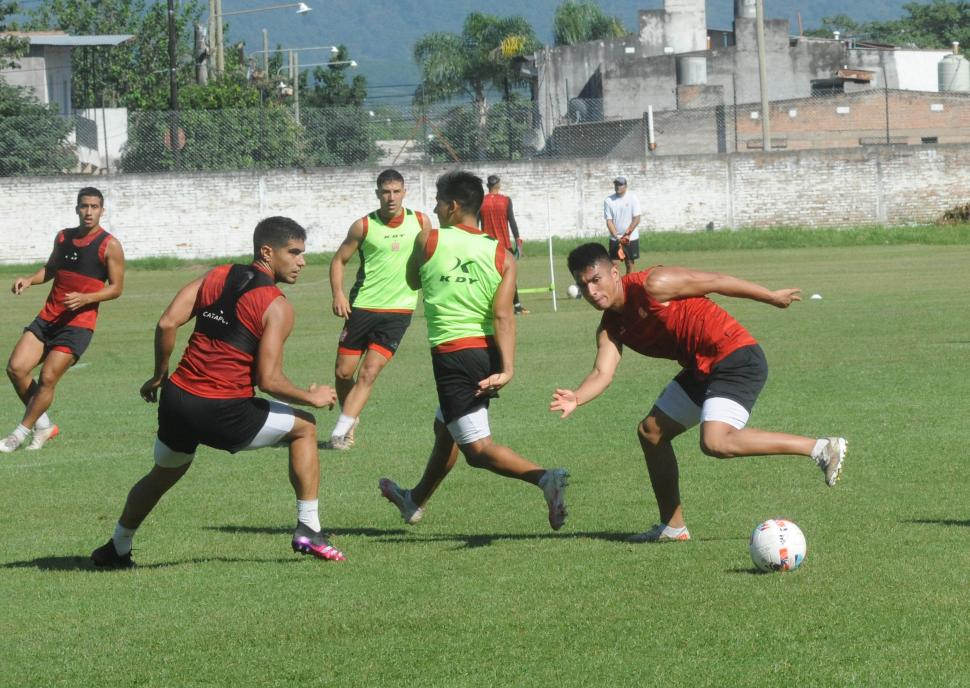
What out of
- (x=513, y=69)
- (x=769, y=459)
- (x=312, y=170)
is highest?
(x=513, y=69)

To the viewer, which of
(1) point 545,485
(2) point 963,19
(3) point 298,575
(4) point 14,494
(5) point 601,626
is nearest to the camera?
(5) point 601,626

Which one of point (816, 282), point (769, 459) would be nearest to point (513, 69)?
point (816, 282)

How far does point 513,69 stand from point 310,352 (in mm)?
77333

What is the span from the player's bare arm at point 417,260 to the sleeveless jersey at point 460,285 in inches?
2.4

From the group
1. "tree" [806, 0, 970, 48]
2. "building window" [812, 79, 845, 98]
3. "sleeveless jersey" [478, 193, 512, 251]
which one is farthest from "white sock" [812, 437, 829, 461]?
"tree" [806, 0, 970, 48]

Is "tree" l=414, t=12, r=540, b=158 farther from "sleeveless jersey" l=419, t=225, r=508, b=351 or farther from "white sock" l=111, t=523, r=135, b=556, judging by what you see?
"white sock" l=111, t=523, r=135, b=556

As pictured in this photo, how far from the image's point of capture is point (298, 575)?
7.37 m

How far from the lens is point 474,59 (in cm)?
9938

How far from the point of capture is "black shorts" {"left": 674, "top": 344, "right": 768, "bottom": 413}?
25.1 ft

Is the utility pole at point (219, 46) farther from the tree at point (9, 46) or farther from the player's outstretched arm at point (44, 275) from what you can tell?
the player's outstretched arm at point (44, 275)

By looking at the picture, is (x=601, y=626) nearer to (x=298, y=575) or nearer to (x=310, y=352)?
(x=298, y=575)

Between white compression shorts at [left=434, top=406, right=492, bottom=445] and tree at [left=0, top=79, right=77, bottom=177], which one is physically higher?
tree at [left=0, top=79, right=77, bottom=177]

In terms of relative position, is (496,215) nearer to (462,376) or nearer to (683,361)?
(462,376)

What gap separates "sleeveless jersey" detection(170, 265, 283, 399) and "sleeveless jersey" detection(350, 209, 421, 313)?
4496mm
